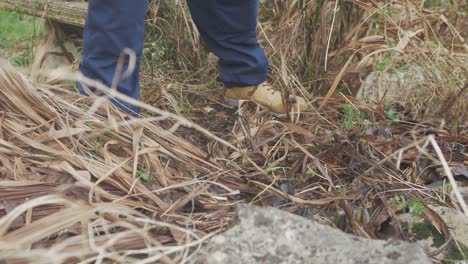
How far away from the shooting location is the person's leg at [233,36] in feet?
6.79

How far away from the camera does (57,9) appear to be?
96.1 inches

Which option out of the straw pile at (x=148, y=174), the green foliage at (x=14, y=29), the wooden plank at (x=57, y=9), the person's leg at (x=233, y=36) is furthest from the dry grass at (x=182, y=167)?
the green foliage at (x=14, y=29)

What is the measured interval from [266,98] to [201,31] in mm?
362

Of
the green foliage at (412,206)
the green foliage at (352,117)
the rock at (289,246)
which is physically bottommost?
the green foliage at (412,206)

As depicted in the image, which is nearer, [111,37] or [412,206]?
[412,206]

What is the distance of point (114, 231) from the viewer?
126cm

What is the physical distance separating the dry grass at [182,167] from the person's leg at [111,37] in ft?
0.41

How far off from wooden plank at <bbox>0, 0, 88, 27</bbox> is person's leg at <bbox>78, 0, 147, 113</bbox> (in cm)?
67

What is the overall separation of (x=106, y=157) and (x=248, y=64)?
84 cm

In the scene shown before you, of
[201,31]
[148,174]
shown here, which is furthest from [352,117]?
[148,174]

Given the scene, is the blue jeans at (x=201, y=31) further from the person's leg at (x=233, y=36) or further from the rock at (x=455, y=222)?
the rock at (x=455, y=222)

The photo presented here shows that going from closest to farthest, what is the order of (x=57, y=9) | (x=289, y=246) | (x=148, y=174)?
(x=289, y=246) → (x=148, y=174) → (x=57, y=9)

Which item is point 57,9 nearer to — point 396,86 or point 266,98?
point 266,98

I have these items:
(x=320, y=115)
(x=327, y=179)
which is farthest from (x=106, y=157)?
(x=320, y=115)
